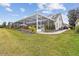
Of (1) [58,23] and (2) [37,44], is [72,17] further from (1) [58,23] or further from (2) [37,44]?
(2) [37,44]

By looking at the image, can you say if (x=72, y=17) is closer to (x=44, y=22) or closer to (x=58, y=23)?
(x=58, y=23)

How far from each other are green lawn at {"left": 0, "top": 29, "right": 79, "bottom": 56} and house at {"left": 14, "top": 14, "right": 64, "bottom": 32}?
86 mm

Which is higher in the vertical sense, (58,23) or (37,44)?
(58,23)

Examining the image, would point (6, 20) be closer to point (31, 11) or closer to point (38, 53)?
point (31, 11)

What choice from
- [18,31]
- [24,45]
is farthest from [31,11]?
[24,45]

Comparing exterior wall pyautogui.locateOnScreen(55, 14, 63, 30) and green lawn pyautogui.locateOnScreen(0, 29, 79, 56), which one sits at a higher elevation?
exterior wall pyautogui.locateOnScreen(55, 14, 63, 30)

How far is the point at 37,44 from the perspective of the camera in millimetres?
1667

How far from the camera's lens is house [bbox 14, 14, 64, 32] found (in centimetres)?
168

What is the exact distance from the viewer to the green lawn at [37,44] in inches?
64.9

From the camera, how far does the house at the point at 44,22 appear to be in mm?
1685

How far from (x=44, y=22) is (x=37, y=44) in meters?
0.25

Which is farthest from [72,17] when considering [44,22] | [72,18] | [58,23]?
[44,22]

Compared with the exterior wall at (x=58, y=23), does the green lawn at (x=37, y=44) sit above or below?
A: below

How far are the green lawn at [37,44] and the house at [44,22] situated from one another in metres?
0.09
